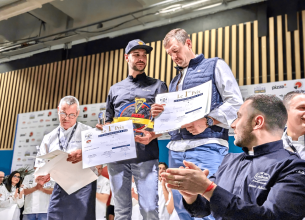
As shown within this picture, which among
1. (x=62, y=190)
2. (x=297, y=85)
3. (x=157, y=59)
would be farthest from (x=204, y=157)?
(x=157, y=59)

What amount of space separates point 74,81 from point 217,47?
134 inches

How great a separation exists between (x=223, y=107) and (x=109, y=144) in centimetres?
83

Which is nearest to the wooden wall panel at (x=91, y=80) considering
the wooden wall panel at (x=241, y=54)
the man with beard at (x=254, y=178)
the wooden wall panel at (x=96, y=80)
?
the wooden wall panel at (x=96, y=80)

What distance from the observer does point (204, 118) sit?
1.73 m

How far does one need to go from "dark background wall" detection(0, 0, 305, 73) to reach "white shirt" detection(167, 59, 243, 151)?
3.28m

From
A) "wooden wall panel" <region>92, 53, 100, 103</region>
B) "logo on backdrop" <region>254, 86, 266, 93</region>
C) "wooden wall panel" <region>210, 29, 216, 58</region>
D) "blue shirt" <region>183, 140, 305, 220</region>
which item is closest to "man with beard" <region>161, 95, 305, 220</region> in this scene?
"blue shirt" <region>183, 140, 305, 220</region>

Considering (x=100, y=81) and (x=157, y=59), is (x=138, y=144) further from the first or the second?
(x=100, y=81)

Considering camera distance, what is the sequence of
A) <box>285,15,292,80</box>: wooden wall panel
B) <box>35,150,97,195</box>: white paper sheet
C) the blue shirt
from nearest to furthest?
the blue shirt
<box>35,150,97,195</box>: white paper sheet
<box>285,15,292,80</box>: wooden wall panel

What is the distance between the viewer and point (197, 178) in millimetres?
1009

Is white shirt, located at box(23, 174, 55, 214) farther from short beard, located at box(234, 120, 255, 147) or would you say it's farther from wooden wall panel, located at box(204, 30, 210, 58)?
short beard, located at box(234, 120, 255, 147)

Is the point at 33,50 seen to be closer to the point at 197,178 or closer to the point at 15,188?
the point at 15,188

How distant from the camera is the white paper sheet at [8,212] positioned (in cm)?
452

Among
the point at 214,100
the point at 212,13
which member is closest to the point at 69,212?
the point at 214,100

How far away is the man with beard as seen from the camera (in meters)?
0.97
